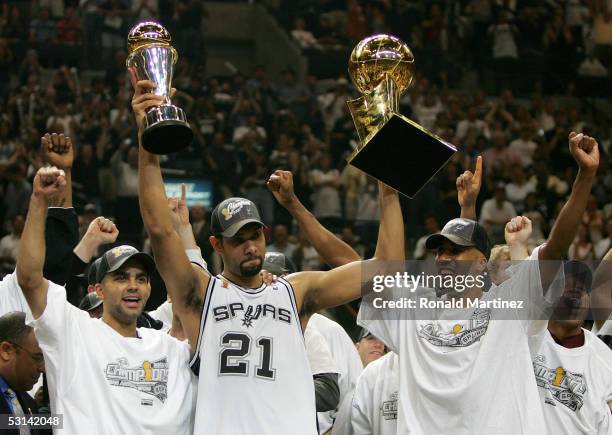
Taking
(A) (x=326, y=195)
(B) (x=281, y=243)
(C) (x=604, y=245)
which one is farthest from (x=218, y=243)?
(A) (x=326, y=195)

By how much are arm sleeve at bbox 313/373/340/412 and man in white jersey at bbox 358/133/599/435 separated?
0.37 m

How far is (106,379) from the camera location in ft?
15.5

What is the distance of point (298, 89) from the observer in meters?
16.6

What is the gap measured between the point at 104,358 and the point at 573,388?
2.27 m

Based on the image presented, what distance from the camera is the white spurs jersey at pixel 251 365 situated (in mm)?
4762

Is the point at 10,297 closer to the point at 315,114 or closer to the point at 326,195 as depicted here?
the point at 326,195

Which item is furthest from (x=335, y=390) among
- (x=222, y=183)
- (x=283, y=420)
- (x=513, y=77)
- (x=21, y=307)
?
(x=513, y=77)

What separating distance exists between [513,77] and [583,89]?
1.11m

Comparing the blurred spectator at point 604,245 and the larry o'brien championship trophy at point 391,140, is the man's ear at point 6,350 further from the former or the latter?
the blurred spectator at point 604,245

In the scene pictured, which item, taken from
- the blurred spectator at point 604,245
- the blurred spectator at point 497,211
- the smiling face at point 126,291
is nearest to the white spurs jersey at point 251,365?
the smiling face at point 126,291

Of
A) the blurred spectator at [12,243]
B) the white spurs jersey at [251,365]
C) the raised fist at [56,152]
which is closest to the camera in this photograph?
the white spurs jersey at [251,365]

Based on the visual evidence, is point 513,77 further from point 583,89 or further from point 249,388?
point 249,388

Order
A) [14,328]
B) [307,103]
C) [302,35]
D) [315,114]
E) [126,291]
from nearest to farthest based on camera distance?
[14,328] → [126,291] → [315,114] → [307,103] → [302,35]

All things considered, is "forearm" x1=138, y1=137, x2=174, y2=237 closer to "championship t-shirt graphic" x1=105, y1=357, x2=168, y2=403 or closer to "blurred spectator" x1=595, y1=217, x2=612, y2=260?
"championship t-shirt graphic" x1=105, y1=357, x2=168, y2=403
